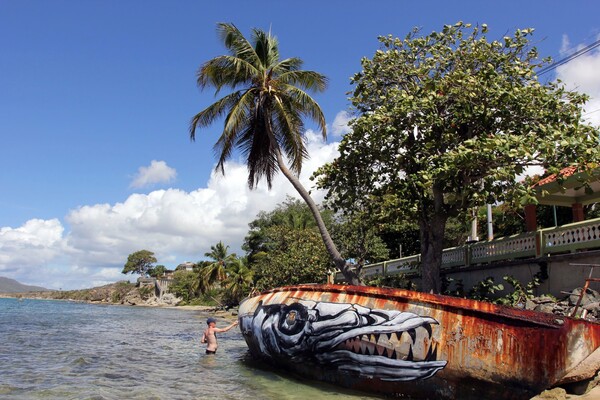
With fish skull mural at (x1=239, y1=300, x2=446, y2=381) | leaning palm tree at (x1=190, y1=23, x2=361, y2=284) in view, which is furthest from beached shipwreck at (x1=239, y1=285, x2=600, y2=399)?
leaning palm tree at (x1=190, y1=23, x2=361, y2=284)

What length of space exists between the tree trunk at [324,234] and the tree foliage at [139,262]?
98134mm

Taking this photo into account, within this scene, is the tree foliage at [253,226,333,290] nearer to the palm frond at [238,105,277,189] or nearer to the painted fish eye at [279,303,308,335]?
the palm frond at [238,105,277,189]

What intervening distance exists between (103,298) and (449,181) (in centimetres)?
11227

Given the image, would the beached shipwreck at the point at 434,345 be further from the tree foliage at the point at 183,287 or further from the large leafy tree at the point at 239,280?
the tree foliage at the point at 183,287

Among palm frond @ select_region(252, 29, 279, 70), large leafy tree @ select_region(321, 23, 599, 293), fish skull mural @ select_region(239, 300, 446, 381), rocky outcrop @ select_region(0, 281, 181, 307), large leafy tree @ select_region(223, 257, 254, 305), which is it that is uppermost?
palm frond @ select_region(252, 29, 279, 70)

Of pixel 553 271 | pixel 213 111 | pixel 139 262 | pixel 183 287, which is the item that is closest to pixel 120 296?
pixel 139 262

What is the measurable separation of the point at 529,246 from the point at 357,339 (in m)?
7.78

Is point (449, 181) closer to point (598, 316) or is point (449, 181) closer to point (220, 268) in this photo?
point (598, 316)

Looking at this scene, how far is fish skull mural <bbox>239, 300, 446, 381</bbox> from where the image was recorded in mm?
7590

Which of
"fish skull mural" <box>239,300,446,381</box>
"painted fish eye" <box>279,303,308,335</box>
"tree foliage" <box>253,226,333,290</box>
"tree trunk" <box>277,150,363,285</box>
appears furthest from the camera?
"tree foliage" <box>253,226,333,290</box>

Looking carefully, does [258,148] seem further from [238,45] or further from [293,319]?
[293,319]

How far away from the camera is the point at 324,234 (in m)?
15.5

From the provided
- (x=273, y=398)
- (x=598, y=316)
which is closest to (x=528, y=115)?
(x=598, y=316)

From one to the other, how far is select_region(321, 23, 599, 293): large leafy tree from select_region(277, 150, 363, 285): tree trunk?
144 centimetres
